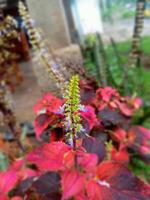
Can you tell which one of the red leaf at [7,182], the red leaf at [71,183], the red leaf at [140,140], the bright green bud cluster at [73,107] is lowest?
the red leaf at [140,140]

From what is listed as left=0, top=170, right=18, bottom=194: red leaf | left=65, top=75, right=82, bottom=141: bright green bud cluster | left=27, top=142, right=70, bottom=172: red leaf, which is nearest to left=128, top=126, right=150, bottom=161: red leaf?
left=0, top=170, right=18, bottom=194: red leaf

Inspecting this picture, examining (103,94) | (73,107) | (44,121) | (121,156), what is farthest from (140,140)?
(73,107)

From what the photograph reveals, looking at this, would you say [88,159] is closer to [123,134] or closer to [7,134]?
[123,134]

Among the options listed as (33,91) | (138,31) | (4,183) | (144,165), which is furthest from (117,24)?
(4,183)

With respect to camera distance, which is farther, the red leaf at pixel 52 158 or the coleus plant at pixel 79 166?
the red leaf at pixel 52 158

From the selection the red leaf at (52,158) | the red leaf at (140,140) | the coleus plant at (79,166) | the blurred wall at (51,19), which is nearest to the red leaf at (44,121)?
the coleus plant at (79,166)

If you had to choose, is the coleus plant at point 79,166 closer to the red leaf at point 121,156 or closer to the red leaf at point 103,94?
the red leaf at point 103,94

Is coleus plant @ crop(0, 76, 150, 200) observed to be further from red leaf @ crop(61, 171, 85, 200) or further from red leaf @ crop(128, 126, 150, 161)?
red leaf @ crop(128, 126, 150, 161)
